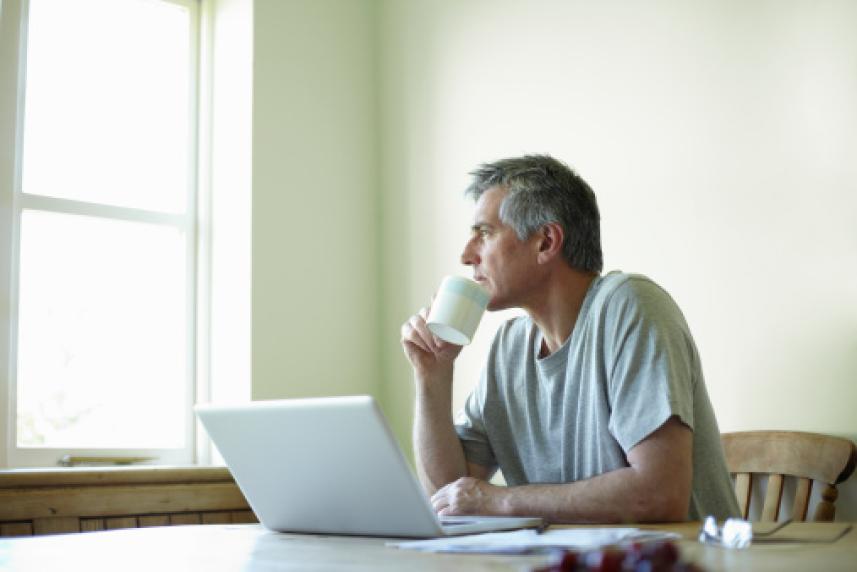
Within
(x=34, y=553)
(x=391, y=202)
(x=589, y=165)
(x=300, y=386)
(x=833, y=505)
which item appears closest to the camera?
(x=34, y=553)

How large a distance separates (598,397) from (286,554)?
0.77 meters

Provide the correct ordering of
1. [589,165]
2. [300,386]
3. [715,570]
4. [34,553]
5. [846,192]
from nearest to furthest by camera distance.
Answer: [715,570]
[34,553]
[846,192]
[589,165]
[300,386]

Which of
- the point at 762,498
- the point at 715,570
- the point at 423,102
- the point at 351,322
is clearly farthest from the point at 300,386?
the point at 715,570

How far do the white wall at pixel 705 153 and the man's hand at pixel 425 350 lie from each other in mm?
796

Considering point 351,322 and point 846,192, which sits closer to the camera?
point 846,192

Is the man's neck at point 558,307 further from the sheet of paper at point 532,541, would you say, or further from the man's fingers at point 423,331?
the sheet of paper at point 532,541

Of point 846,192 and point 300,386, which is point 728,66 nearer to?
point 846,192

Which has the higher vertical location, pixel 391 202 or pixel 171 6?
pixel 171 6

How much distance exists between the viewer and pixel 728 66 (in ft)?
8.14

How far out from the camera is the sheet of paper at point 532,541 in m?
0.95

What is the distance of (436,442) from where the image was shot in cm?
192

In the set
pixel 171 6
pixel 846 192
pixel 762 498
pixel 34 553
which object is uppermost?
pixel 171 6

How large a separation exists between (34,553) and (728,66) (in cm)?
193

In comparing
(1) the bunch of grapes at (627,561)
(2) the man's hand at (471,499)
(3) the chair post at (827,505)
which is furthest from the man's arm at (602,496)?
(1) the bunch of grapes at (627,561)
